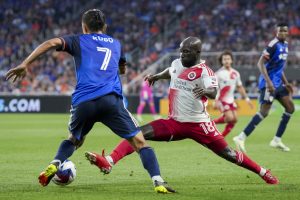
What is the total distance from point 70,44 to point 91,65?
345 millimetres

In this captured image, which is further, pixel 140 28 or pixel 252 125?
pixel 140 28

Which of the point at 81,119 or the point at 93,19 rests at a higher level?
the point at 93,19

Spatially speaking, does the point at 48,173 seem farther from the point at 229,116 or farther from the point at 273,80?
the point at 229,116

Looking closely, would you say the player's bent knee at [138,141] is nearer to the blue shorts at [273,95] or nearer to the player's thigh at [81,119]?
the player's thigh at [81,119]

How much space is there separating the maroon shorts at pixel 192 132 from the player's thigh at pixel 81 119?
40.7 inches

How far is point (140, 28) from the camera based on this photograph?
41.1 m

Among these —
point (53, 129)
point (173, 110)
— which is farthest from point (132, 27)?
point (173, 110)

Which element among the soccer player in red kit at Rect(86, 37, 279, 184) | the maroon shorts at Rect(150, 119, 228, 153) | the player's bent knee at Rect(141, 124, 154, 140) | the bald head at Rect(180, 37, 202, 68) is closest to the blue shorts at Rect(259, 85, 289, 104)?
the soccer player in red kit at Rect(86, 37, 279, 184)

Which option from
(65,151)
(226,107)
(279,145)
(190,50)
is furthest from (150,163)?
(226,107)

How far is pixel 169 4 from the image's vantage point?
139 ft

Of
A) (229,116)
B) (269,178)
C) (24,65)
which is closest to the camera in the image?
(24,65)

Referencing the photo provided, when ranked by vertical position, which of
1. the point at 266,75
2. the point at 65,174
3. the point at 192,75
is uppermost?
the point at 192,75

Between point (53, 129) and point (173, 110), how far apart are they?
13888 millimetres

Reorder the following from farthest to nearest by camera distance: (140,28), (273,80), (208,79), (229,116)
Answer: (140,28) → (229,116) → (273,80) → (208,79)
